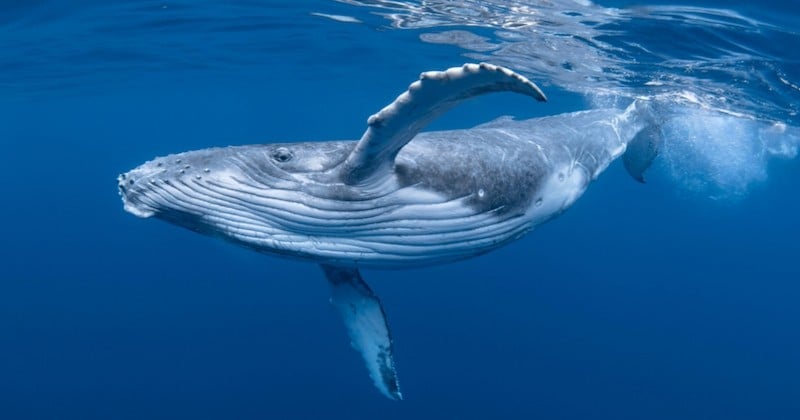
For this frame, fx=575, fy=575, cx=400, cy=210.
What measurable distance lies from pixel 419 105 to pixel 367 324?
278cm

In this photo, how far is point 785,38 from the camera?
1243cm

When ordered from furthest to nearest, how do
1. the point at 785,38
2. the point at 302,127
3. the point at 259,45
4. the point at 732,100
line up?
the point at 302,127 < the point at 259,45 < the point at 732,100 < the point at 785,38

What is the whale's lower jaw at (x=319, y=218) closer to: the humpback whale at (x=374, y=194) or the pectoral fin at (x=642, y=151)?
the humpback whale at (x=374, y=194)

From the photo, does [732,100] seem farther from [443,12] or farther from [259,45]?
[259,45]

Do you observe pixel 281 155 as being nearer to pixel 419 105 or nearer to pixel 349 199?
pixel 349 199

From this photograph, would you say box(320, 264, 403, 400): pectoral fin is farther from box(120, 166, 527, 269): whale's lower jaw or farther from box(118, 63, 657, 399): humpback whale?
box(120, 166, 527, 269): whale's lower jaw

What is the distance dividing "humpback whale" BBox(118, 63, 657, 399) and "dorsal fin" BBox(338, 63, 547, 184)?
0.03 feet

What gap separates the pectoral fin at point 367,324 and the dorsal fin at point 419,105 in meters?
1.59

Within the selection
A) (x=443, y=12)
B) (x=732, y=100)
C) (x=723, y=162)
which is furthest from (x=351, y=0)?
(x=723, y=162)

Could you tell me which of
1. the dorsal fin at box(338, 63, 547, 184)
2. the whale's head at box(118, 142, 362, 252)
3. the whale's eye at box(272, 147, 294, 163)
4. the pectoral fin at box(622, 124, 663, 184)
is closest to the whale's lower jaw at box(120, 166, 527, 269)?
the whale's head at box(118, 142, 362, 252)

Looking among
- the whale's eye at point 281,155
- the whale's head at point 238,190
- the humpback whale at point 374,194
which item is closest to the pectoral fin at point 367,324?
the humpback whale at point 374,194

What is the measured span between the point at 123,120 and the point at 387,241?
250 ft

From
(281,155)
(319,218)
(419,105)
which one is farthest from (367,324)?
(419,105)

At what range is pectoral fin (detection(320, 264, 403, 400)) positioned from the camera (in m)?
5.52
